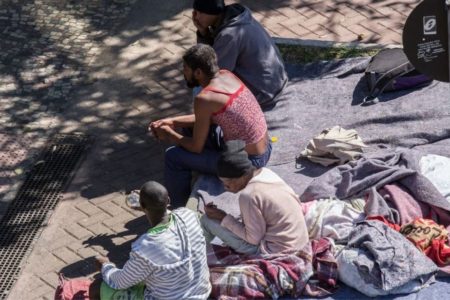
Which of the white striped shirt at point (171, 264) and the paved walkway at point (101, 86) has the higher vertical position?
the white striped shirt at point (171, 264)

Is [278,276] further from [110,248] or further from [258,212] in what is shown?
[110,248]

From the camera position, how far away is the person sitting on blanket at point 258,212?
612cm

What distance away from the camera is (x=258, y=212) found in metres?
6.14

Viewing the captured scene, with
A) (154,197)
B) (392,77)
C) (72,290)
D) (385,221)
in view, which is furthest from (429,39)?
(72,290)

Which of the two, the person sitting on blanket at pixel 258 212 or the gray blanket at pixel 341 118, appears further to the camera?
the gray blanket at pixel 341 118

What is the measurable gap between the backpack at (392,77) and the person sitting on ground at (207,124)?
134 centimetres

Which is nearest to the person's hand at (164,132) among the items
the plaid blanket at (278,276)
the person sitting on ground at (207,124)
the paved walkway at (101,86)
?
the person sitting on ground at (207,124)

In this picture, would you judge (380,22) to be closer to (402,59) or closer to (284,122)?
(402,59)

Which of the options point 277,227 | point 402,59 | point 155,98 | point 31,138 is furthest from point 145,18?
point 277,227

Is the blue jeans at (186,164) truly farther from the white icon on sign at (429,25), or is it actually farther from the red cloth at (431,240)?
the white icon on sign at (429,25)

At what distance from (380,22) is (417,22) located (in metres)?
3.63

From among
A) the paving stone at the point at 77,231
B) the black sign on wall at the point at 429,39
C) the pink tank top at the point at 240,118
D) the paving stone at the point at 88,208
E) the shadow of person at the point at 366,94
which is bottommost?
the paving stone at the point at 77,231

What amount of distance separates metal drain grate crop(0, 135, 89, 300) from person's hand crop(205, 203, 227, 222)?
1685mm

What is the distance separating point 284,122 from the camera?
8.24 meters
